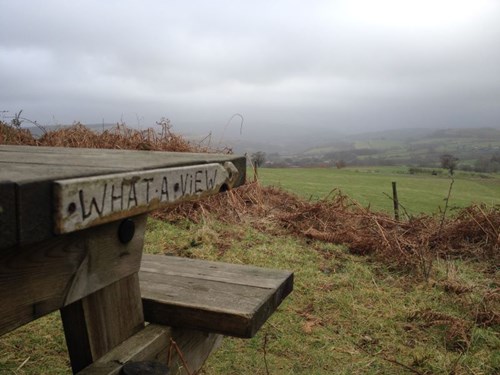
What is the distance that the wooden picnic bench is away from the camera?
3.05 feet

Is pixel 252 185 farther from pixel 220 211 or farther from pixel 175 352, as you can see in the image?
pixel 175 352

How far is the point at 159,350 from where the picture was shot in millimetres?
1674

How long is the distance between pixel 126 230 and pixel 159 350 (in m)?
0.53

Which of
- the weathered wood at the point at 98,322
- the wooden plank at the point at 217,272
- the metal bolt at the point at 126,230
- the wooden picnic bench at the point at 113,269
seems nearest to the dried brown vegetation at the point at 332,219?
the wooden plank at the point at 217,272

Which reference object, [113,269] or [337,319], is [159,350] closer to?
[113,269]

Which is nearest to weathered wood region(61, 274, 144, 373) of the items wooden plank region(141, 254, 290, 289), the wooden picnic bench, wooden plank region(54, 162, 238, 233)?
the wooden picnic bench

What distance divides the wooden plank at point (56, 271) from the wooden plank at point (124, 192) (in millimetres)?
200

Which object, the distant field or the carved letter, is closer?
the carved letter

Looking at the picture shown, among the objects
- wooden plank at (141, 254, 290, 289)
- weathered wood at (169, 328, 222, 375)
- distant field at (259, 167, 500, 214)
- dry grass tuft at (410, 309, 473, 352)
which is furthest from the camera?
distant field at (259, 167, 500, 214)

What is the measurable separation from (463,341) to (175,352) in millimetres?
2151

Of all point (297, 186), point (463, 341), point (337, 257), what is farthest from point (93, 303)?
point (297, 186)

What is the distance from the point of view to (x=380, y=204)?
754 cm

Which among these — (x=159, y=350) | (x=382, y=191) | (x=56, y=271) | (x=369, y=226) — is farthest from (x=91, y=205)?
(x=382, y=191)

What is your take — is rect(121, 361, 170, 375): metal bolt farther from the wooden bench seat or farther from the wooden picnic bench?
the wooden bench seat
